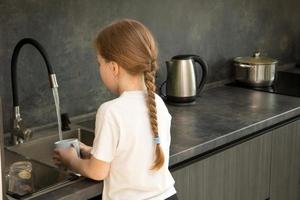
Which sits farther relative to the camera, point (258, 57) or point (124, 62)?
A: point (258, 57)

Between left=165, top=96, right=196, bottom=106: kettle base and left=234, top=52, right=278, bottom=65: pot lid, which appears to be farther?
left=234, top=52, right=278, bottom=65: pot lid

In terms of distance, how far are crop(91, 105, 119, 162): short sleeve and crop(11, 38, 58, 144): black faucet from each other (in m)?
0.42

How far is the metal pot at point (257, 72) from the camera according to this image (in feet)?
9.30

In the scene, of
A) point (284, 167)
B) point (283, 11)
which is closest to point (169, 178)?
point (284, 167)

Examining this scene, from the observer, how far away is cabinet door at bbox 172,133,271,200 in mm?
1896

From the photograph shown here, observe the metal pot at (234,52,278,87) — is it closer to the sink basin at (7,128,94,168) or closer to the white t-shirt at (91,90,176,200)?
the sink basin at (7,128,94,168)

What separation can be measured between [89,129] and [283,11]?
5.89ft

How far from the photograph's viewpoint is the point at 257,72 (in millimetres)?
2830

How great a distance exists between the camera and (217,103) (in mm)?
2516

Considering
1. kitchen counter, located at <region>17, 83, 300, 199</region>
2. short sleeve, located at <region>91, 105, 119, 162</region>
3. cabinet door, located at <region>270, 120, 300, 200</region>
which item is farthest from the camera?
cabinet door, located at <region>270, 120, 300, 200</region>

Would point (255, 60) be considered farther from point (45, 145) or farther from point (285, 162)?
point (45, 145)

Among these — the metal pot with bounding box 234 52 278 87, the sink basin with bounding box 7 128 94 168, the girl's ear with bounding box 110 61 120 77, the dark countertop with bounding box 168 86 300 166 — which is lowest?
the sink basin with bounding box 7 128 94 168

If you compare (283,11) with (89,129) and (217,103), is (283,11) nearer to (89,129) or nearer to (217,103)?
(217,103)

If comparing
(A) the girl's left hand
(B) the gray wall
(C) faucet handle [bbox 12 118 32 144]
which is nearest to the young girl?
(A) the girl's left hand
